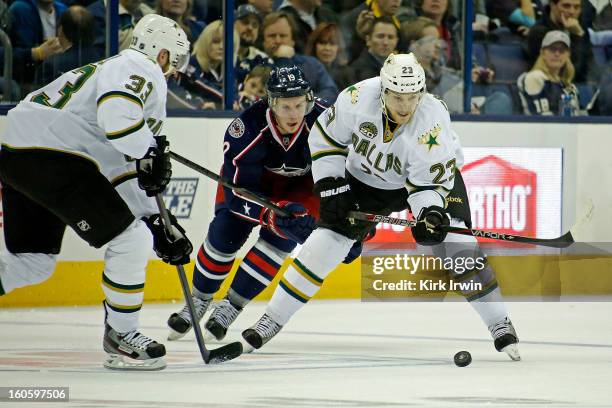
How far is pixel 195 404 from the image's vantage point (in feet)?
12.1

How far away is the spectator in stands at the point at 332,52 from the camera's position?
7.25m

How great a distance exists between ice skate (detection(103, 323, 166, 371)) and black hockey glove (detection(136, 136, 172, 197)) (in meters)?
0.49

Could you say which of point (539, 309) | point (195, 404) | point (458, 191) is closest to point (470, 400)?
point (195, 404)

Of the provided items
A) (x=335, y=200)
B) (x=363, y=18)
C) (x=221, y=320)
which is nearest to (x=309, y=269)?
(x=335, y=200)

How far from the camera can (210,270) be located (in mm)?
5441

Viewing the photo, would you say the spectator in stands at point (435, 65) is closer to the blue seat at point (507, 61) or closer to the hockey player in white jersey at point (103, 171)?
the blue seat at point (507, 61)

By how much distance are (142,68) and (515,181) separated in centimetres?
336

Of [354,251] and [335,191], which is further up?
[335,191]

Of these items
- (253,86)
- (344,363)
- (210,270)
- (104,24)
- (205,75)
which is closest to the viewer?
(344,363)

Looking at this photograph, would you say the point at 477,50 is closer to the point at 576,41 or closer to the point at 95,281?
the point at 576,41

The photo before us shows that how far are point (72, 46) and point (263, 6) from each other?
1082mm

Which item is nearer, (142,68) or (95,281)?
(142,68)

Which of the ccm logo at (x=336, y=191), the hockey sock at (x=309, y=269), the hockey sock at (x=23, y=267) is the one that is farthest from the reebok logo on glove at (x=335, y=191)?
the hockey sock at (x=23, y=267)

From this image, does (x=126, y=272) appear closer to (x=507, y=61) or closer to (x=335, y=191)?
(x=335, y=191)
